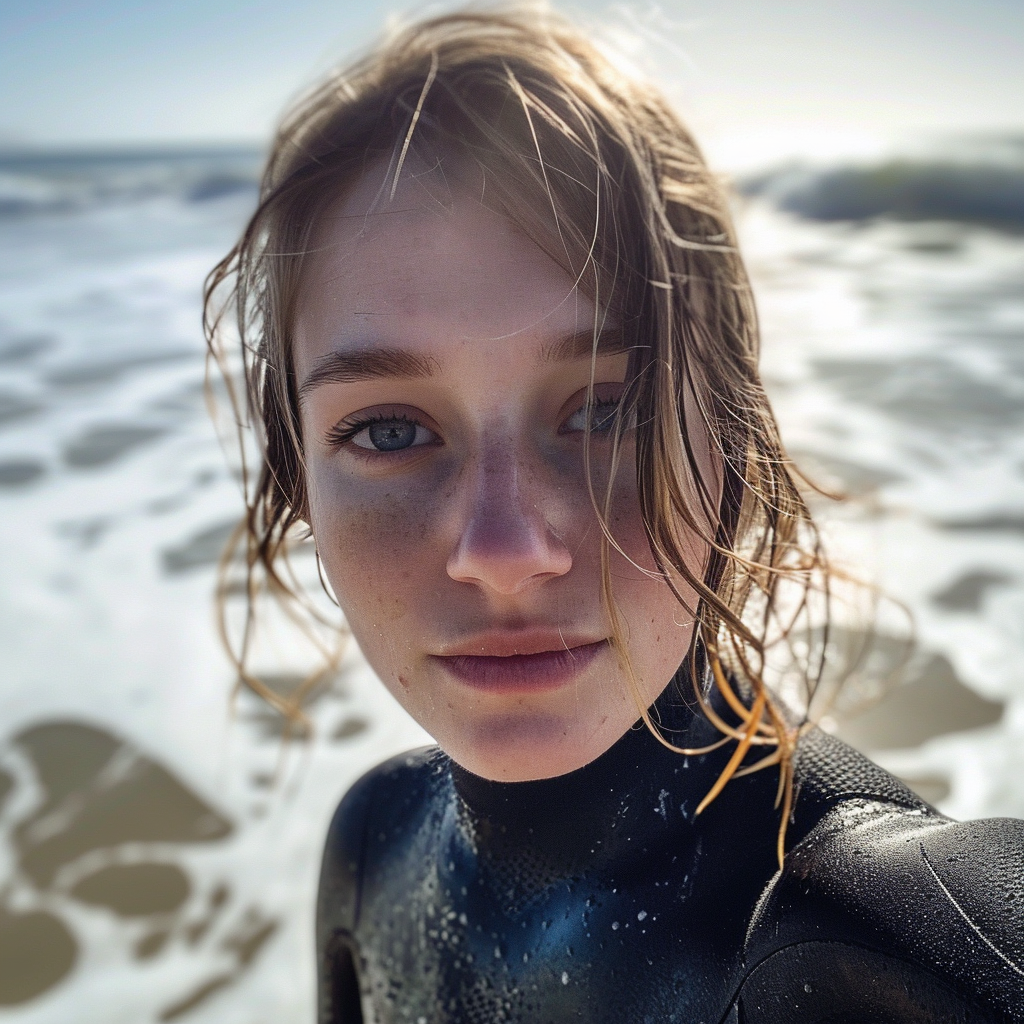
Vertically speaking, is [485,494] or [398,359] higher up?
[398,359]

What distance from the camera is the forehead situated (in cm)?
115

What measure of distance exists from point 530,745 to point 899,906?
1.52 feet

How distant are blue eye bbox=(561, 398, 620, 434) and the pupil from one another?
219mm

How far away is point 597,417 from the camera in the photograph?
1193mm

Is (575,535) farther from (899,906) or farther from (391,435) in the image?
(899,906)

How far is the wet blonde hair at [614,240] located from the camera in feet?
3.88

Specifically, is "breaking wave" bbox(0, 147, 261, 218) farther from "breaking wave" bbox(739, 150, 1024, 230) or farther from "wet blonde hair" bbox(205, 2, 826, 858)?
"wet blonde hair" bbox(205, 2, 826, 858)

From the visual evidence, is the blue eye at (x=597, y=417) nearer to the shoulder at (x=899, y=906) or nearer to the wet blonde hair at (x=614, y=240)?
the wet blonde hair at (x=614, y=240)

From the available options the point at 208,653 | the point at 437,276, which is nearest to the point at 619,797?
the point at 437,276

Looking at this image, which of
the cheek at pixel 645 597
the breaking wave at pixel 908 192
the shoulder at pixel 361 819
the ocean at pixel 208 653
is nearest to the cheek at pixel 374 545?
the cheek at pixel 645 597

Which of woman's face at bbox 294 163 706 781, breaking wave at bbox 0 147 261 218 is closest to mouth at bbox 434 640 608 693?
woman's face at bbox 294 163 706 781

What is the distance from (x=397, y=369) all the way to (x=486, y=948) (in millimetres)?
912

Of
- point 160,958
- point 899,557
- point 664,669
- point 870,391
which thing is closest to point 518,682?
point 664,669

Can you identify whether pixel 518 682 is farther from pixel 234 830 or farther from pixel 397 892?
pixel 234 830
